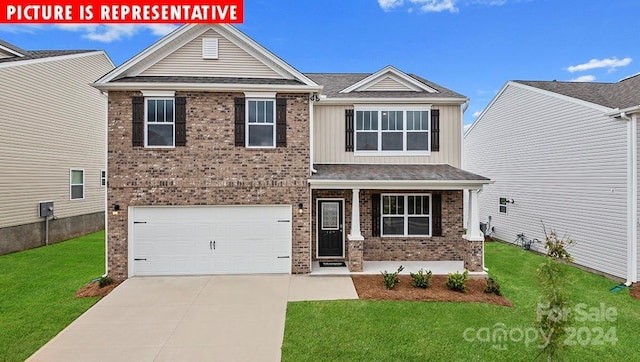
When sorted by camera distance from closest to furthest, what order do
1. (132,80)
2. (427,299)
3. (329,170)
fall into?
(427,299), (132,80), (329,170)

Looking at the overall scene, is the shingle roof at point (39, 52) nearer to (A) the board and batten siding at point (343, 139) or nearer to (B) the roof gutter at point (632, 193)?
(A) the board and batten siding at point (343, 139)

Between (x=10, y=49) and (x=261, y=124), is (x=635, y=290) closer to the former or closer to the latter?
(x=261, y=124)

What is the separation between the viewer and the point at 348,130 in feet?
36.9

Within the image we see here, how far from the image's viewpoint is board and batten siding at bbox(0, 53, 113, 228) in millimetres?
12500

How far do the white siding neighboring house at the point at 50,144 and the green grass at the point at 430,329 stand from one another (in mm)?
12724

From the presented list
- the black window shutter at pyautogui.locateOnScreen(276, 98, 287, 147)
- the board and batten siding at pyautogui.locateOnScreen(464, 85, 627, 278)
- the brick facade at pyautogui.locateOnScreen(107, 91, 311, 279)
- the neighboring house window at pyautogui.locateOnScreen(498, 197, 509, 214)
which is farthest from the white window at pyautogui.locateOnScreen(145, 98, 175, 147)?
the neighboring house window at pyautogui.locateOnScreen(498, 197, 509, 214)

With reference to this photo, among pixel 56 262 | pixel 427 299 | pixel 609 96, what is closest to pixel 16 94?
pixel 56 262

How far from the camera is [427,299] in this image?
7.62 meters

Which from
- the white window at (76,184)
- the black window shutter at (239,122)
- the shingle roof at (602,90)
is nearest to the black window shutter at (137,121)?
the black window shutter at (239,122)

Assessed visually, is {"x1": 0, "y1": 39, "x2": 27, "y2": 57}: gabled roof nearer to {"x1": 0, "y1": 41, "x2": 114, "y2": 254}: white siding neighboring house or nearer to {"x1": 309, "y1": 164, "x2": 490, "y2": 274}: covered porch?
{"x1": 0, "y1": 41, "x2": 114, "y2": 254}: white siding neighboring house

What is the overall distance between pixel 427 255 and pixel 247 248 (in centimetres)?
592

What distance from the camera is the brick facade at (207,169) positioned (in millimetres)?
9336

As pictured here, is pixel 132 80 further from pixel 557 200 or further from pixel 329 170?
pixel 557 200

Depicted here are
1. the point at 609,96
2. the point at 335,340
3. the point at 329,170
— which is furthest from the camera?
the point at 609,96
